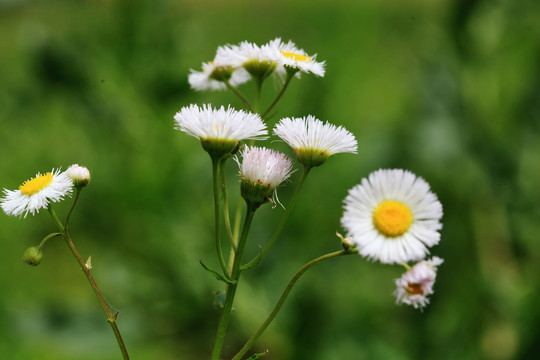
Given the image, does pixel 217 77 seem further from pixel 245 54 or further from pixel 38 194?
pixel 38 194

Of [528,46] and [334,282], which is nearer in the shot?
[334,282]

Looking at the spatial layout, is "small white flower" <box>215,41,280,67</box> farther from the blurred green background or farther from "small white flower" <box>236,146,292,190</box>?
the blurred green background

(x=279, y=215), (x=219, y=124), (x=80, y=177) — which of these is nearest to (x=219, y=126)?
(x=219, y=124)

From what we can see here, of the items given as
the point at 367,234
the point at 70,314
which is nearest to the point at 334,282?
the point at 70,314

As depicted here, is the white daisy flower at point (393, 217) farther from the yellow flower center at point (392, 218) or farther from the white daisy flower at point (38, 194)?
the white daisy flower at point (38, 194)

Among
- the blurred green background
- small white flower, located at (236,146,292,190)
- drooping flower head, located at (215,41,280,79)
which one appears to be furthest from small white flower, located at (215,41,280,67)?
the blurred green background

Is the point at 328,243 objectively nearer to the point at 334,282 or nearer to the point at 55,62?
the point at 334,282
